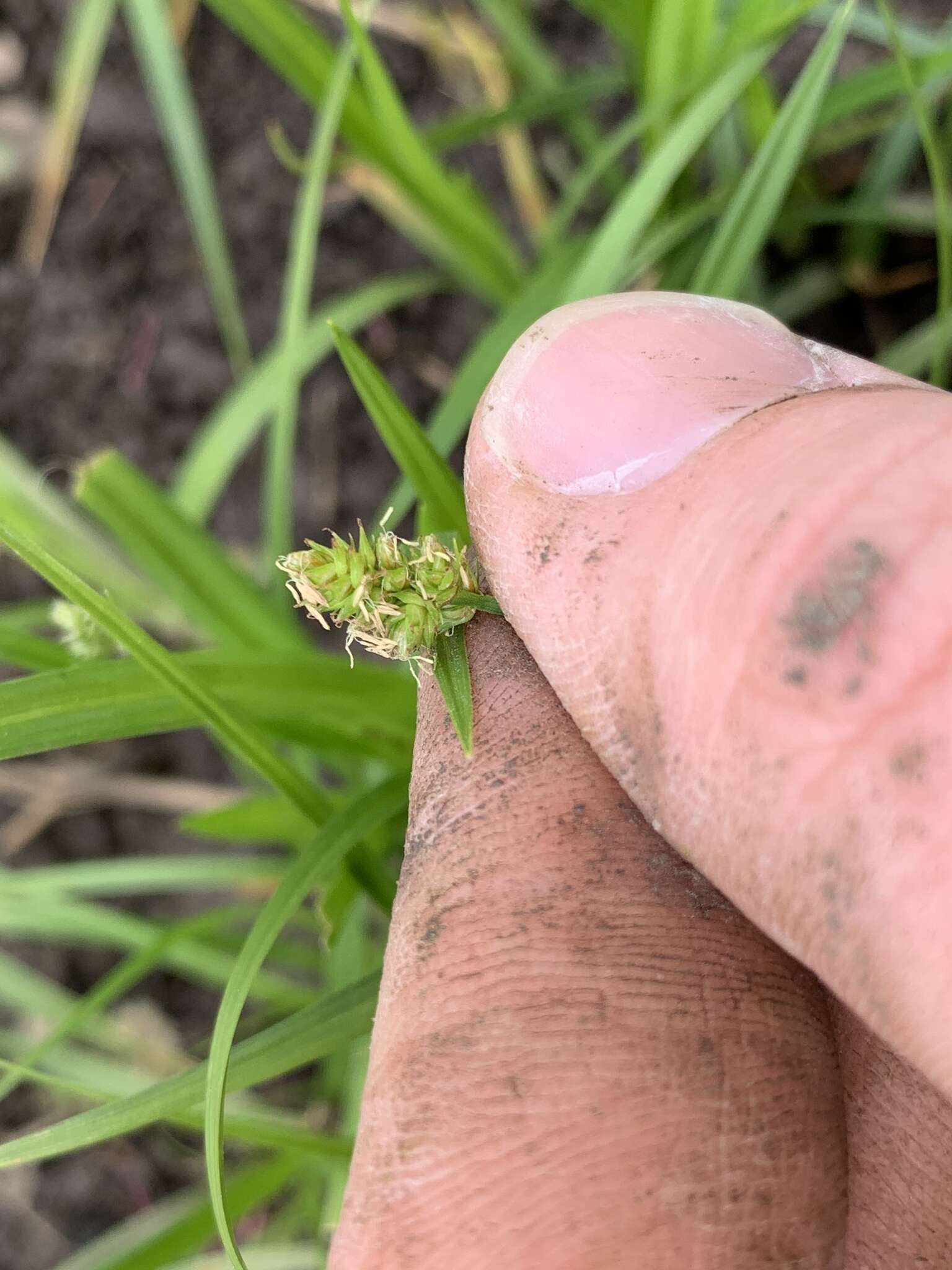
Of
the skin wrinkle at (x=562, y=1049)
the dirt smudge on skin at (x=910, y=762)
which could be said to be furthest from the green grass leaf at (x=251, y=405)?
the dirt smudge on skin at (x=910, y=762)

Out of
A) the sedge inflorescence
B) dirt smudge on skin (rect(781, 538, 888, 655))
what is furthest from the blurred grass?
dirt smudge on skin (rect(781, 538, 888, 655))

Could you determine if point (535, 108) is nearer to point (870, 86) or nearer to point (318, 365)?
point (870, 86)

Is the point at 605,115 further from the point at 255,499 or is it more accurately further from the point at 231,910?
the point at 231,910

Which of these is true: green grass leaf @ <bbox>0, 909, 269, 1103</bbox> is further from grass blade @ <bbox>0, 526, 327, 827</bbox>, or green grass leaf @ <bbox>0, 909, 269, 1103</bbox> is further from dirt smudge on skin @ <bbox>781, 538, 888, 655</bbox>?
dirt smudge on skin @ <bbox>781, 538, 888, 655</bbox>

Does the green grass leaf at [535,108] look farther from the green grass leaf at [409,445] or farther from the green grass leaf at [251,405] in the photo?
the green grass leaf at [409,445]

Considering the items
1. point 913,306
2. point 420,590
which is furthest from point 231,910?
point 913,306

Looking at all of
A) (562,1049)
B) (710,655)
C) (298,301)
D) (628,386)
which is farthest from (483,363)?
(562,1049)
